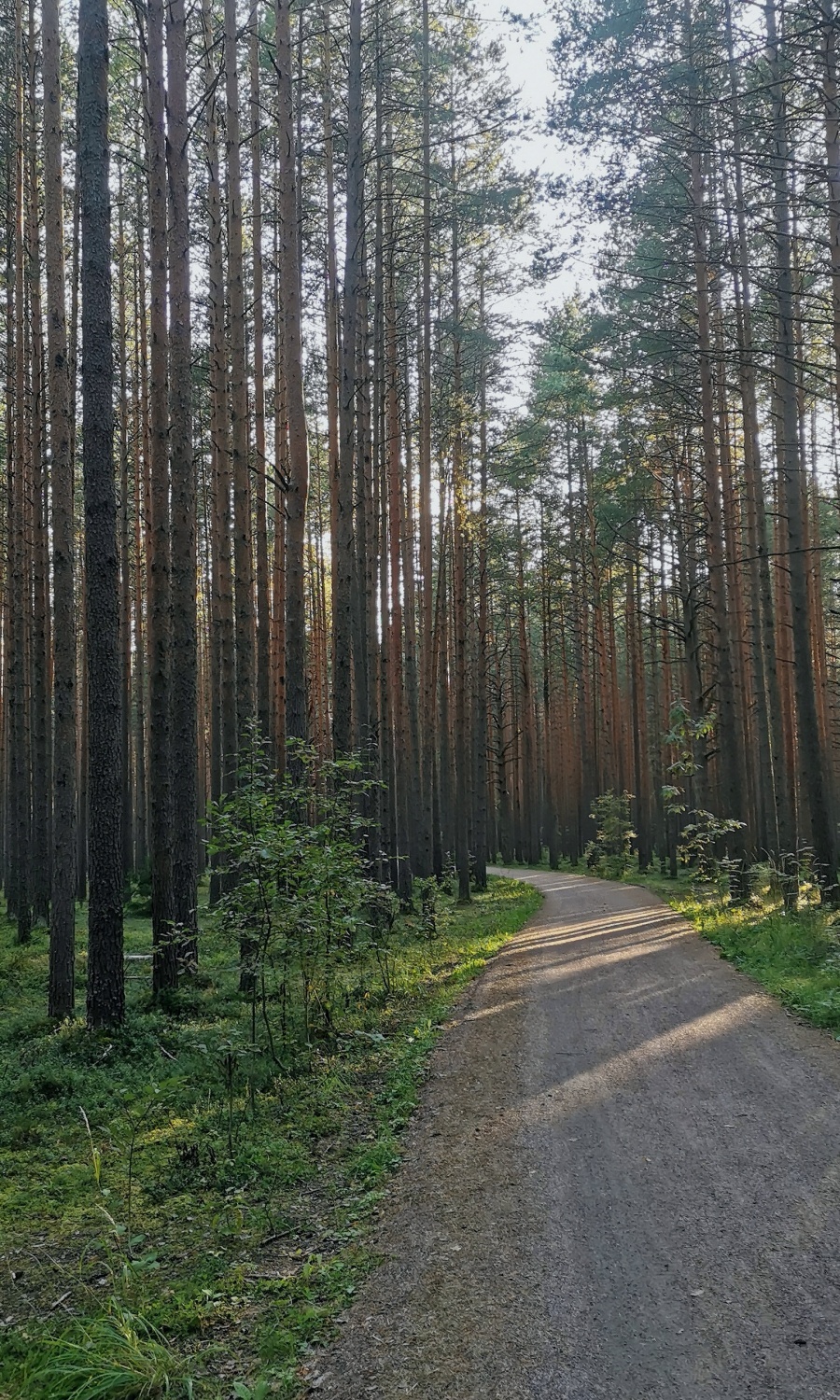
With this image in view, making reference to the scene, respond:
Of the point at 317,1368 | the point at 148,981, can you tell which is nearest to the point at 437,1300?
the point at 317,1368

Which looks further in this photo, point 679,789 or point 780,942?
point 679,789

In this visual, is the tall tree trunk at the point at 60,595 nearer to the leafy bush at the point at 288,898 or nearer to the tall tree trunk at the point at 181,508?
the tall tree trunk at the point at 181,508

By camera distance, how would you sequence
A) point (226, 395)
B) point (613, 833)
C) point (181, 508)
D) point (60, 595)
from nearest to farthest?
point (60, 595) < point (181, 508) < point (226, 395) < point (613, 833)

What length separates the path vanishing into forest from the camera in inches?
119

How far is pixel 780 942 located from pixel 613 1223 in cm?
725

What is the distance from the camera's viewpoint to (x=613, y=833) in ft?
93.8

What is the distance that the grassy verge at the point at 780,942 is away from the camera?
311 inches

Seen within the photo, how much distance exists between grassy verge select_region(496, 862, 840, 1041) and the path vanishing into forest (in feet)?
1.89

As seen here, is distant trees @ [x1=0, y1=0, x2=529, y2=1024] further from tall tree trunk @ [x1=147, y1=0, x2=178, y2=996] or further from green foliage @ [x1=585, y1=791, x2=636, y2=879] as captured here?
green foliage @ [x1=585, y1=791, x2=636, y2=879]

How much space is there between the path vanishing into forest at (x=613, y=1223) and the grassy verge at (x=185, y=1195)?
0.28 metres

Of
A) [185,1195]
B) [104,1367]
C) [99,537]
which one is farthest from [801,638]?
[104,1367]

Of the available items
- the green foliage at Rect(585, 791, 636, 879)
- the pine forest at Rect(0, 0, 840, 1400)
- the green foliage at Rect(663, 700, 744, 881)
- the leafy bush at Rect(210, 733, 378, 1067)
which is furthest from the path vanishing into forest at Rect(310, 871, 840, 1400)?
the green foliage at Rect(585, 791, 636, 879)

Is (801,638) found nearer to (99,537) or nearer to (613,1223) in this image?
(99,537)

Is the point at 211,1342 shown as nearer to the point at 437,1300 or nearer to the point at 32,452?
the point at 437,1300
